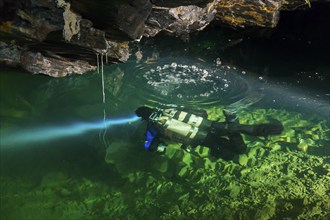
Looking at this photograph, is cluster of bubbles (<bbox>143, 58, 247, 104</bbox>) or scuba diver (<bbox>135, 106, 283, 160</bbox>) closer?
scuba diver (<bbox>135, 106, 283, 160</bbox>)

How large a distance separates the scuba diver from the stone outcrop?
4.72 feet

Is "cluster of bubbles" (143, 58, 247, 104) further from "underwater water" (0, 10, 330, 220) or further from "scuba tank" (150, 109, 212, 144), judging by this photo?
"scuba tank" (150, 109, 212, 144)

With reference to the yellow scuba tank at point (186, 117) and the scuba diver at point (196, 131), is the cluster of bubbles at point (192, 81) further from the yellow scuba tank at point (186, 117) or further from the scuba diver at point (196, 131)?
the yellow scuba tank at point (186, 117)

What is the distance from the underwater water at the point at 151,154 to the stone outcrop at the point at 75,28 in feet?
1.82

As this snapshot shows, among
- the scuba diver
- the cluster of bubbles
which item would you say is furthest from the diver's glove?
the cluster of bubbles

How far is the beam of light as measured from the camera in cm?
530

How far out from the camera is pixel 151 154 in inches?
209

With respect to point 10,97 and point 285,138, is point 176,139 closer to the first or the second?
point 285,138

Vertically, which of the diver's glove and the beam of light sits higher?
the diver's glove

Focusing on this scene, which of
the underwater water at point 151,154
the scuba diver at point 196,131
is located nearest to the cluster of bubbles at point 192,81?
the underwater water at point 151,154

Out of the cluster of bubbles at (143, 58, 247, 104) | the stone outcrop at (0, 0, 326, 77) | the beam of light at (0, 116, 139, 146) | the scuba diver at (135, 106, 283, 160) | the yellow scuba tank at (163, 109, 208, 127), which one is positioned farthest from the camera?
the cluster of bubbles at (143, 58, 247, 104)

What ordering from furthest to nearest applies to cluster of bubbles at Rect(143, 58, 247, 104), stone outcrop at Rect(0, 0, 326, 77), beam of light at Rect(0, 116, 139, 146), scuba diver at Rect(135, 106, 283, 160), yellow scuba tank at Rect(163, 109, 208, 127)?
cluster of bubbles at Rect(143, 58, 247, 104) → yellow scuba tank at Rect(163, 109, 208, 127) → scuba diver at Rect(135, 106, 283, 160) → beam of light at Rect(0, 116, 139, 146) → stone outcrop at Rect(0, 0, 326, 77)

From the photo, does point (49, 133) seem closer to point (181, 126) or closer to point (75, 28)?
point (75, 28)

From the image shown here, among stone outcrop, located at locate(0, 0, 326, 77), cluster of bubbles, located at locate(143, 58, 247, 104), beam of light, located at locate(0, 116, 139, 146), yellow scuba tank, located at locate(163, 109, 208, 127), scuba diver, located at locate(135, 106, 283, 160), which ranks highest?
stone outcrop, located at locate(0, 0, 326, 77)
